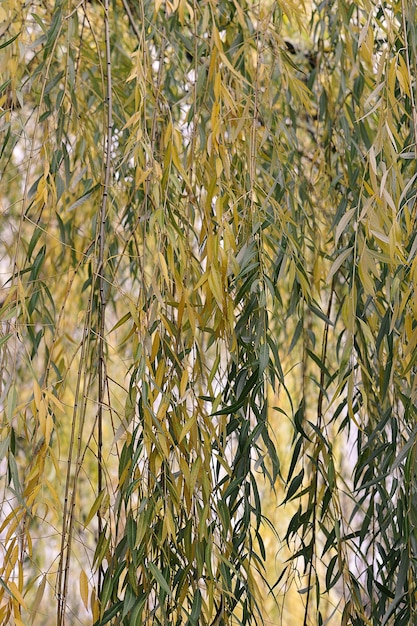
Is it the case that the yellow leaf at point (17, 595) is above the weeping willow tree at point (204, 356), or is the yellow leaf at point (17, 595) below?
below

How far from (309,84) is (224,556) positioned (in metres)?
0.76

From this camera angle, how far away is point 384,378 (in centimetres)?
90

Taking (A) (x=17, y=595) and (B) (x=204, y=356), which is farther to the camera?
(B) (x=204, y=356)

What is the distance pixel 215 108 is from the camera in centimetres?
87

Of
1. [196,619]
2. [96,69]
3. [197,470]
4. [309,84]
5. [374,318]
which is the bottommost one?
[196,619]

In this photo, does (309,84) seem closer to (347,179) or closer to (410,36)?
(347,179)

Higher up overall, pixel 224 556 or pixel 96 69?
pixel 96 69

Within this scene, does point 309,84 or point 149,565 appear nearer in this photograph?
point 149,565

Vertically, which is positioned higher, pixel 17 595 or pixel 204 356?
pixel 204 356

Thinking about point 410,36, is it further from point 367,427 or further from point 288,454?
point 288,454

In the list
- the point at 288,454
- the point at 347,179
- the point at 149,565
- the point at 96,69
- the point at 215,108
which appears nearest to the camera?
the point at 149,565

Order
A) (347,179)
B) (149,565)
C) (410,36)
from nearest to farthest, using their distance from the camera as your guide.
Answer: (149,565), (410,36), (347,179)

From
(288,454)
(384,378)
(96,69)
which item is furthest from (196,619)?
(288,454)

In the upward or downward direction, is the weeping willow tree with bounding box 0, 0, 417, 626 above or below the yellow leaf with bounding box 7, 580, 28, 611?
above
